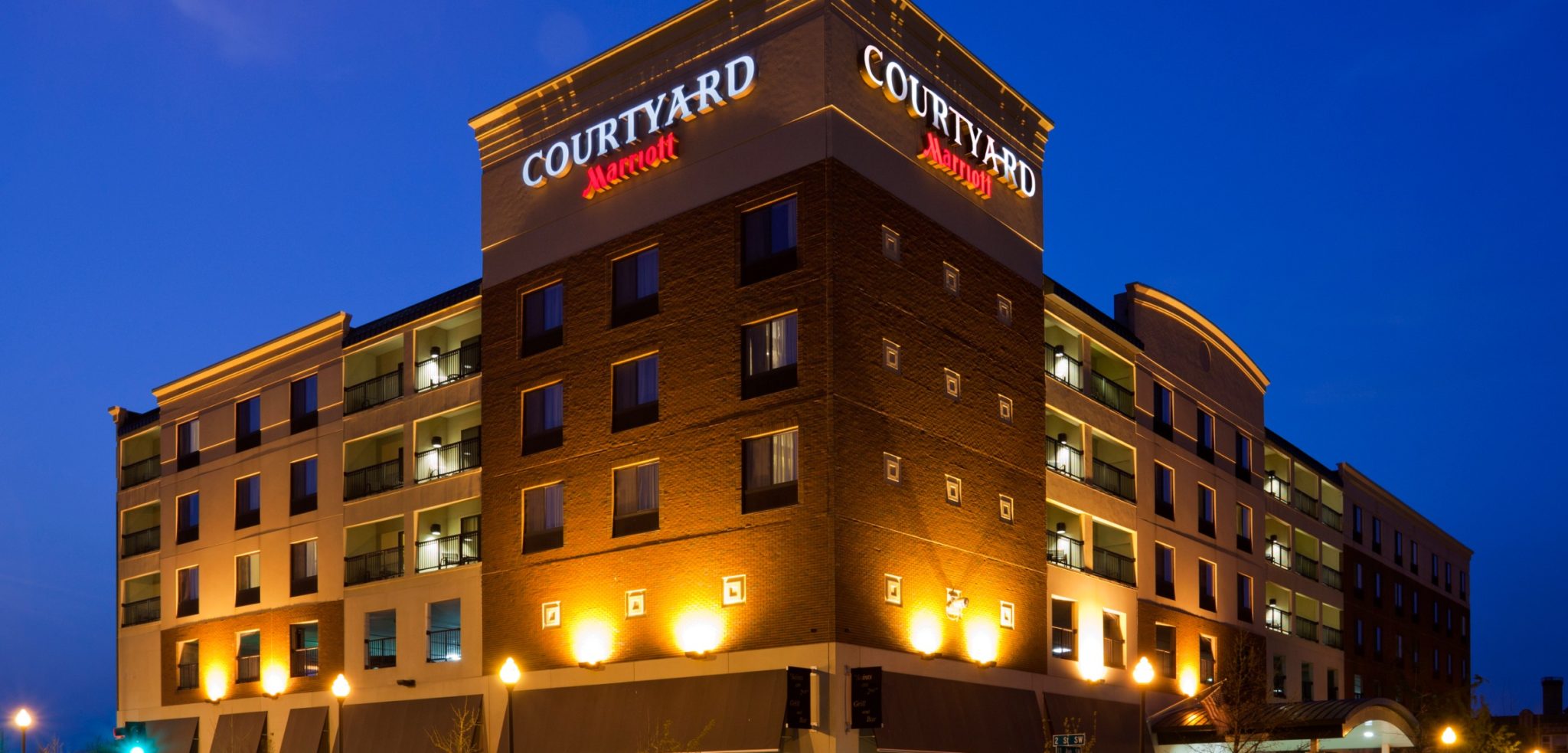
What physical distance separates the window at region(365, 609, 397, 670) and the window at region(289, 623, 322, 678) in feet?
7.64

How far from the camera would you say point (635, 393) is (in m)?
41.7

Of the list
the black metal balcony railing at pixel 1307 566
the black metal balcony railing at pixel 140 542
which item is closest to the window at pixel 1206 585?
the black metal balcony railing at pixel 1307 566

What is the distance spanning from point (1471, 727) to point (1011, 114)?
3681 centimetres

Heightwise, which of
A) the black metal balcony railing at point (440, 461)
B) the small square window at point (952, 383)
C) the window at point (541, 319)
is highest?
the window at point (541, 319)

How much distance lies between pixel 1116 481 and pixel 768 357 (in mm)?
17242

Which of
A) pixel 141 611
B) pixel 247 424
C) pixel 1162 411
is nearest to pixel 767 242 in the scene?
pixel 1162 411

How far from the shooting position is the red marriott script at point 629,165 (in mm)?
41188

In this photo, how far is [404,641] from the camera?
1875 inches

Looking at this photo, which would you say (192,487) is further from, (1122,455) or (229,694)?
(1122,455)

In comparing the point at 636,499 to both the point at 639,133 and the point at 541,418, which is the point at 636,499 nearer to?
the point at 541,418

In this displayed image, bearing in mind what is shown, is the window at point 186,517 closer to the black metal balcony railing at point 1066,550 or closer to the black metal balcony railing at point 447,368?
the black metal balcony railing at point 447,368

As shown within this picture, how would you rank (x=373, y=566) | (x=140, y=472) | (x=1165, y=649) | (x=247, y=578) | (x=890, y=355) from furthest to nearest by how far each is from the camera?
(x=140, y=472) → (x=247, y=578) → (x=1165, y=649) → (x=373, y=566) → (x=890, y=355)

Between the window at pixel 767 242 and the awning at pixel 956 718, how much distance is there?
33.6 ft

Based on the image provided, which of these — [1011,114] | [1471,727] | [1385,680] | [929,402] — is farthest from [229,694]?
[1385,680]
